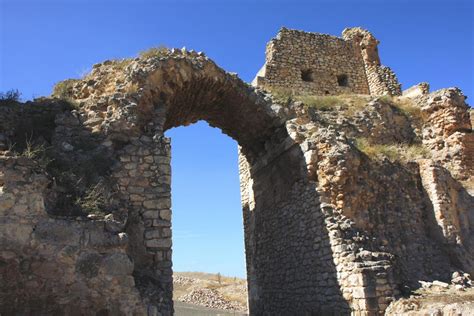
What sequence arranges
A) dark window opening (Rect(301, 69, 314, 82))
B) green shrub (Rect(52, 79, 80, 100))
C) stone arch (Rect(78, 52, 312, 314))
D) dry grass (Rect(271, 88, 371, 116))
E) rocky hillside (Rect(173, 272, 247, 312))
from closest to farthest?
stone arch (Rect(78, 52, 312, 314)) < green shrub (Rect(52, 79, 80, 100)) < dry grass (Rect(271, 88, 371, 116)) < dark window opening (Rect(301, 69, 314, 82)) < rocky hillside (Rect(173, 272, 247, 312))

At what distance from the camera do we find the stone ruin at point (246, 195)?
5.98 m

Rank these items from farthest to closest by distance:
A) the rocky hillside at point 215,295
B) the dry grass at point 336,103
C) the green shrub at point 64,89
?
the rocky hillside at point 215,295, the dry grass at point 336,103, the green shrub at point 64,89

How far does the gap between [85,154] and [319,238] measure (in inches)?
202

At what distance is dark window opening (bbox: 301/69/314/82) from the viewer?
63.6 feet

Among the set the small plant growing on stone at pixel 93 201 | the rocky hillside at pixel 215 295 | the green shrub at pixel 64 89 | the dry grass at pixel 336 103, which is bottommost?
the rocky hillside at pixel 215 295

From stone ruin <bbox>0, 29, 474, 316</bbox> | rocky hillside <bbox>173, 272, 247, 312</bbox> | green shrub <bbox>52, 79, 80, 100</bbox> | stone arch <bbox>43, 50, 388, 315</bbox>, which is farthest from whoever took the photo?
rocky hillside <bbox>173, 272, 247, 312</bbox>

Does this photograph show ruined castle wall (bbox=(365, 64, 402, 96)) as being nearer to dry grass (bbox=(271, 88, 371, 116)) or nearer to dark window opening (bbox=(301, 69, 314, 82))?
dark window opening (bbox=(301, 69, 314, 82))

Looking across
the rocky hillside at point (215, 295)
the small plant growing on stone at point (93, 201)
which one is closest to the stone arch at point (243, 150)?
the small plant growing on stone at point (93, 201)

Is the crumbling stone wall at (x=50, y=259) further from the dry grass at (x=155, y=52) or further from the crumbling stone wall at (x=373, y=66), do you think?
the crumbling stone wall at (x=373, y=66)

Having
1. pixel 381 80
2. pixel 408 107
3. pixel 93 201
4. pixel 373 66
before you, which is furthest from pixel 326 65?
pixel 93 201

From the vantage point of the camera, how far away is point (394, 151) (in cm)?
1220

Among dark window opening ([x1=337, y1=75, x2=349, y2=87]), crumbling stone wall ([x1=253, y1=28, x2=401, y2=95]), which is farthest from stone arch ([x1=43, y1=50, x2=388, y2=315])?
dark window opening ([x1=337, y1=75, x2=349, y2=87])

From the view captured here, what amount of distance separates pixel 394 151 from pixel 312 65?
325 inches

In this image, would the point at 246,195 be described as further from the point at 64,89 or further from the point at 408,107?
the point at 64,89
